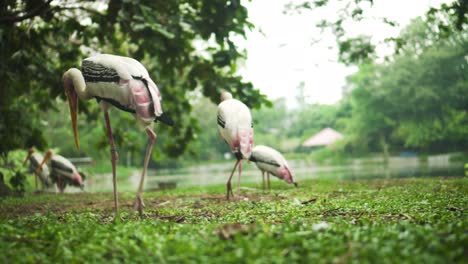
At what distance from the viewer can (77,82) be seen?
17.8 feet

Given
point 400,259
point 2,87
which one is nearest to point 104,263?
point 400,259

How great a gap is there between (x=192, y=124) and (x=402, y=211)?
7212mm

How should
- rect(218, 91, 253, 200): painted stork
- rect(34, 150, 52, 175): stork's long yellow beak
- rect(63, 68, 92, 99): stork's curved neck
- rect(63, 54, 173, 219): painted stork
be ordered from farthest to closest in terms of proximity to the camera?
rect(34, 150, 52, 175): stork's long yellow beak → rect(218, 91, 253, 200): painted stork → rect(63, 68, 92, 99): stork's curved neck → rect(63, 54, 173, 219): painted stork

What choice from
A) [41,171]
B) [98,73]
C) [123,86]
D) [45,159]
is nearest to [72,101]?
[98,73]

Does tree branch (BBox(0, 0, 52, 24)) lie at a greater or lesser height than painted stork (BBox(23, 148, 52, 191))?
greater

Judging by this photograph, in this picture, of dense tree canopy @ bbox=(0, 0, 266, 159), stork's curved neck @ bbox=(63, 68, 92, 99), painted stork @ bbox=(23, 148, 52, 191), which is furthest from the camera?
painted stork @ bbox=(23, 148, 52, 191)

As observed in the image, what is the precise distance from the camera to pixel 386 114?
2970cm

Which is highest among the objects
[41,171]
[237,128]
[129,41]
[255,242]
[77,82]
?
[129,41]

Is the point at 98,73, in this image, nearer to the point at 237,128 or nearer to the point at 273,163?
the point at 237,128

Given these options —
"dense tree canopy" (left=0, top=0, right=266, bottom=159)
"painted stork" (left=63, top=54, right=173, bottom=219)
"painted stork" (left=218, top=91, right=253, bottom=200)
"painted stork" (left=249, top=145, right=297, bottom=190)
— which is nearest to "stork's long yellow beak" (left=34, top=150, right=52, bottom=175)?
"dense tree canopy" (left=0, top=0, right=266, bottom=159)

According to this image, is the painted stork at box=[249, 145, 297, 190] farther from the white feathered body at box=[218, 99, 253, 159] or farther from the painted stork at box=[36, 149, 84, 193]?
the painted stork at box=[36, 149, 84, 193]

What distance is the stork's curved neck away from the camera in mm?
5385

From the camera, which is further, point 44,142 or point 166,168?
point 166,168

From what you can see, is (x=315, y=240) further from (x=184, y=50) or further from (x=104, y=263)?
(x=184, y=50)
